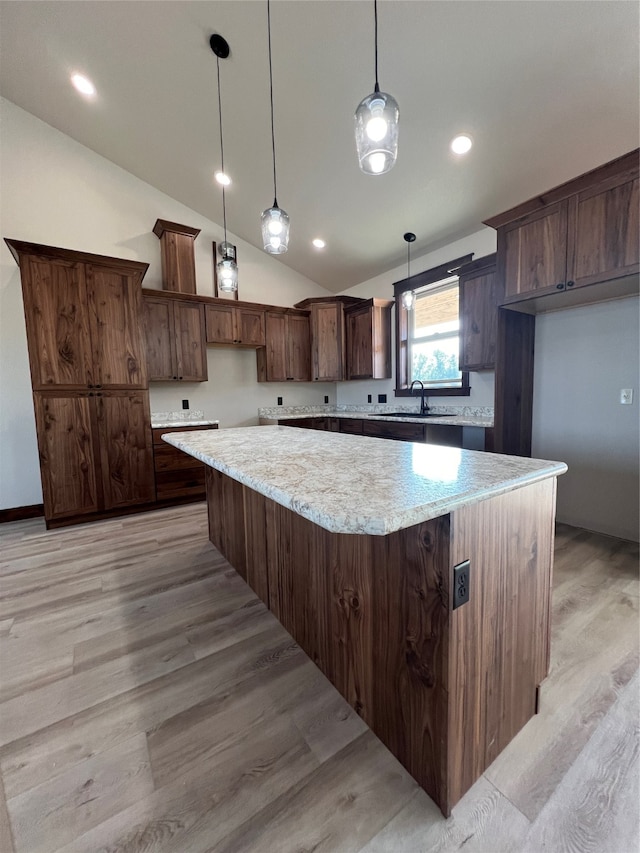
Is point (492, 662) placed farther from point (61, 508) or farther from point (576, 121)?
point (61, 508)

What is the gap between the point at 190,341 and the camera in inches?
151

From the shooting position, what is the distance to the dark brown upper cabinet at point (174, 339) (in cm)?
361

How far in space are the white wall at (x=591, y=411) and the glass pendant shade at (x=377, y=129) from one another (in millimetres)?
2225

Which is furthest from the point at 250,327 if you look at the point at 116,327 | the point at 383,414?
the point at 383,414

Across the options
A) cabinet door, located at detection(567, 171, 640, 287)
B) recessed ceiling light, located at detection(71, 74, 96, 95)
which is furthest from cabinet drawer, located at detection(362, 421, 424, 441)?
recessed ceiling light, located at detection(71, 74, 96, 95)

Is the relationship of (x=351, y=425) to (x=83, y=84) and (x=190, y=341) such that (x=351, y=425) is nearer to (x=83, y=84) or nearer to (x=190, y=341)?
(x=190, y=341)

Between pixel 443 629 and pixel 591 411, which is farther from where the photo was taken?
pixel 591 411

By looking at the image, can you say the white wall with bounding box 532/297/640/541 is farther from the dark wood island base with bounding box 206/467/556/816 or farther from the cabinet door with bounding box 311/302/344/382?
the cabinet door with bounding box 311/302/344/382

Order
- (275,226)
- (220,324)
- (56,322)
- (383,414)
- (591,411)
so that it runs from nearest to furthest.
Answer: (275,226), (591,411), (56,322), (220,324), (383,414)

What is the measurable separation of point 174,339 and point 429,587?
12.3ft

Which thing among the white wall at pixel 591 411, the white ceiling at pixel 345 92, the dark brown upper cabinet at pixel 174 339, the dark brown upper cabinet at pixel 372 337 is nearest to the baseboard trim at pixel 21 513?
the dark brown upper cabinet at pixel 174 339

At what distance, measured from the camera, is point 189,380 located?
12.7ft

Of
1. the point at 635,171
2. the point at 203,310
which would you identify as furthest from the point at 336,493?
the point at 203,310

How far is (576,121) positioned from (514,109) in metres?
0.40
